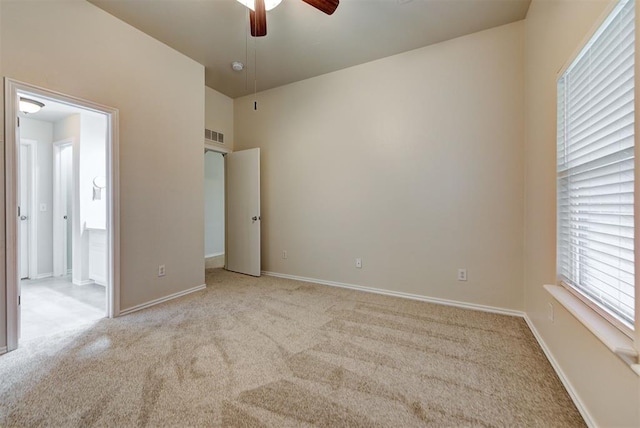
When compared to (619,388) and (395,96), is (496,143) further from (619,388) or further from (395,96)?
(619,388)

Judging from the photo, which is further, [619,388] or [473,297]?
[473,297]

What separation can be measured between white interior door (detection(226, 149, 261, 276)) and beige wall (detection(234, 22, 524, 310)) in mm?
219

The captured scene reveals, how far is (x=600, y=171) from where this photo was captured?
54.4 inches

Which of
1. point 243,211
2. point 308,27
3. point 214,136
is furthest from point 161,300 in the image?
point 308,27

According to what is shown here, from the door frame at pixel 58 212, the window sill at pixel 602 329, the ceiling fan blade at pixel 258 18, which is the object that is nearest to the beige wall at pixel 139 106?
the ceiling fan blade at pixel 258 18

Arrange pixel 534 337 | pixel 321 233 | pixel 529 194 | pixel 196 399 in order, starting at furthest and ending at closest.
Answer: pixel 321 233, pixel 529 194, pixel 534 337, pixel 196 399

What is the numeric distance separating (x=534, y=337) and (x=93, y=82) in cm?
454

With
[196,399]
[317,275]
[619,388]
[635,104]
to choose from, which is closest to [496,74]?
[635,104]

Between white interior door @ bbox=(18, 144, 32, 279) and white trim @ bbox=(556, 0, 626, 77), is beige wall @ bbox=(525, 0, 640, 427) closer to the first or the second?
white trim @ bbox=(556, 0, 626, 77)

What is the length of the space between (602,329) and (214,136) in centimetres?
457

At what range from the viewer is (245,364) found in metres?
1.84

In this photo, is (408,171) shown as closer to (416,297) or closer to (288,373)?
(416,297)

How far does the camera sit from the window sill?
1.03 m

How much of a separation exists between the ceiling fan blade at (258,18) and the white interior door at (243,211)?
210 cm
